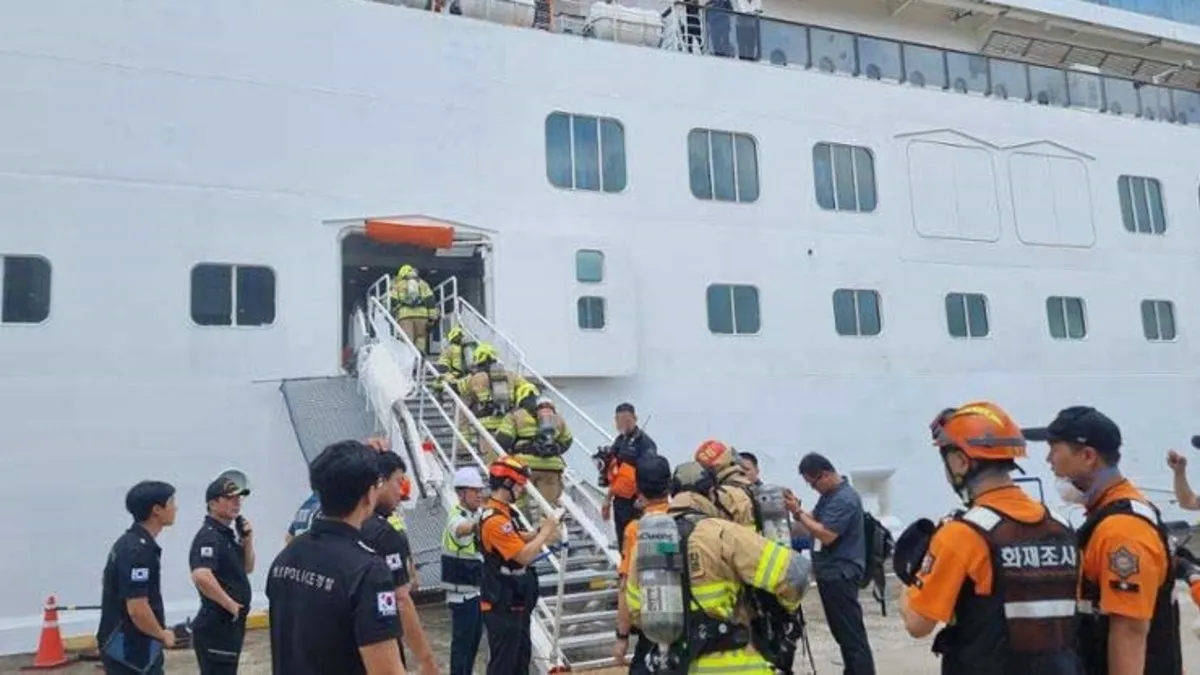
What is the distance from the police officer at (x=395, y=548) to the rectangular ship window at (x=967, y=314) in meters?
10.6

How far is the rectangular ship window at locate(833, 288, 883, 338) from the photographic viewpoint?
12.7 meters

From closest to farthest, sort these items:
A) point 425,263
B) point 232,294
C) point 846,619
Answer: point 846,619, point 232,294, point 425,263

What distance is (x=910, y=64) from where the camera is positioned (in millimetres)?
14250

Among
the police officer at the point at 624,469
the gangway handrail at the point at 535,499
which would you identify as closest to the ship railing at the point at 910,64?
the gangway handrail at the point at 535,499

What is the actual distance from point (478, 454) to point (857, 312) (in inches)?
269

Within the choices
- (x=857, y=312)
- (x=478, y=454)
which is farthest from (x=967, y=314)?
(x=478, y=454)

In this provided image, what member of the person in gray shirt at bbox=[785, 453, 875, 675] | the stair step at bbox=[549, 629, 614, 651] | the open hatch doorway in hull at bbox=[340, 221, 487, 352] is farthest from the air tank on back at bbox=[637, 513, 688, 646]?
the open hatch doorway in hull at bbox=[340, 221, 487, 352]

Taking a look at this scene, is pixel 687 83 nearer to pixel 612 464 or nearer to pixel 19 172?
pixel 612 464

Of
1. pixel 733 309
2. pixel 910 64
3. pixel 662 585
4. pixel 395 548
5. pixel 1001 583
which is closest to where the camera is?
pixel 1001 583

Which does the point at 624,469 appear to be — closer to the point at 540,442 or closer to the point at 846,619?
the point at 540,442

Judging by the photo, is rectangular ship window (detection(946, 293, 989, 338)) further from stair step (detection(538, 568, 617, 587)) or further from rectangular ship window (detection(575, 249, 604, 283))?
stair step (detection(538, 568, 617, 587))

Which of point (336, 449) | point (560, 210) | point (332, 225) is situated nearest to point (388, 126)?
point (332, 225)

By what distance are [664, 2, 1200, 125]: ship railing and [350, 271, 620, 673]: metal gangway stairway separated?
5.22 metres

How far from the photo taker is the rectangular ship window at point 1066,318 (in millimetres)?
14414
